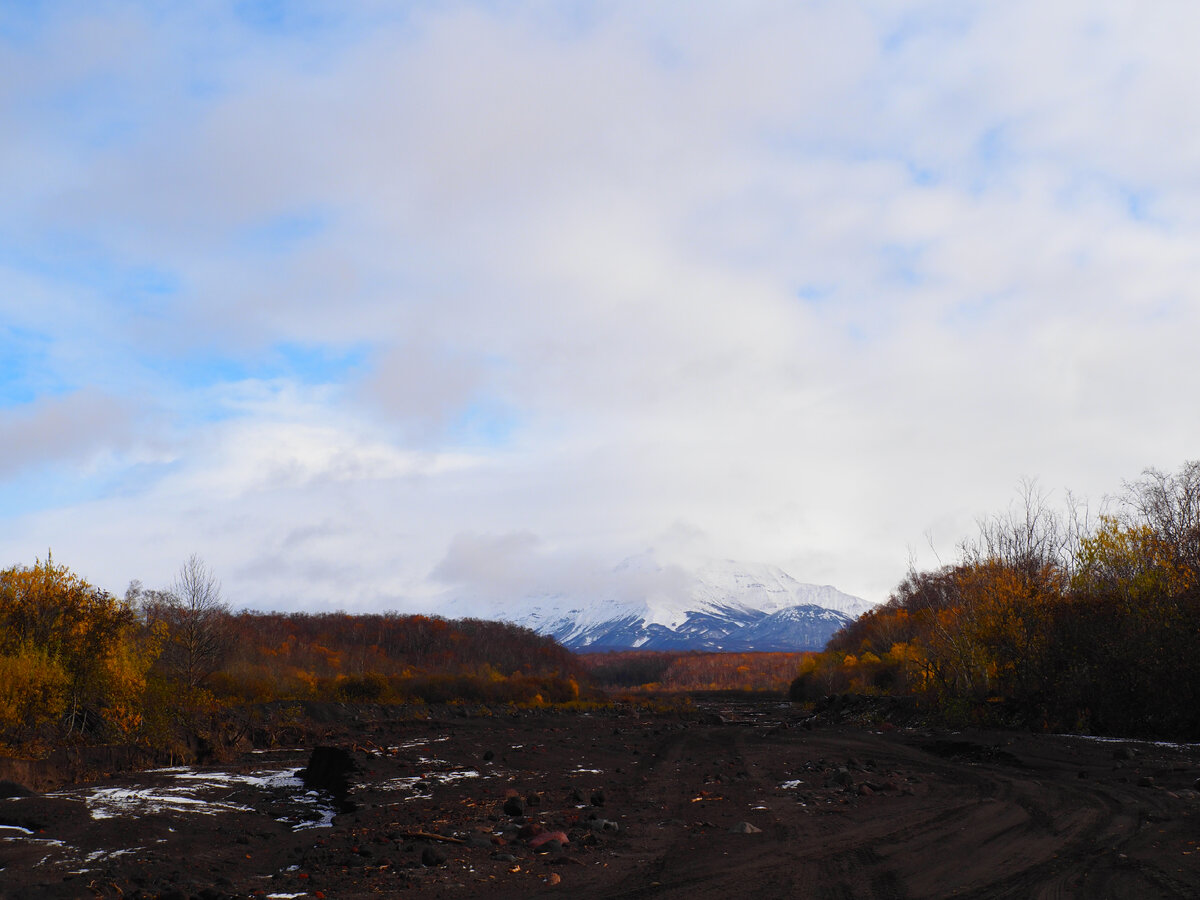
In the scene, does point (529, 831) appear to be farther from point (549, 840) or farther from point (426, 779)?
point (426, 779)

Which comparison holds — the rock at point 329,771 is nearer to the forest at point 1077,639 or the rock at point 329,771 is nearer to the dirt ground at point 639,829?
the dirt ground at point 639,829

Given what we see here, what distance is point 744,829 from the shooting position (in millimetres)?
10742

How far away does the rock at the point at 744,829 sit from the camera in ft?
35.0

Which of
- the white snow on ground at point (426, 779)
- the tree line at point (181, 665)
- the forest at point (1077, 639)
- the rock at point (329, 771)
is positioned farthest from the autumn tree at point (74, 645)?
the forest at point (1077, 639)

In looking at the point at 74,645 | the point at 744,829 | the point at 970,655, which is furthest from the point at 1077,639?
the point at 74,645

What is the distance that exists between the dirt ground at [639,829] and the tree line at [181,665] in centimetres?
277

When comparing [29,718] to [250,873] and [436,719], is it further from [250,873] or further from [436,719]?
[436,719]

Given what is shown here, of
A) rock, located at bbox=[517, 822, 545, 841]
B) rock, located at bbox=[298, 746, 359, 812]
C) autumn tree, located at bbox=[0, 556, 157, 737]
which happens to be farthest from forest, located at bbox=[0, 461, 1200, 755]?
rock, located at bbox=[517, 822, 545, 841]

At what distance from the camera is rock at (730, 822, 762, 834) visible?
420 inches

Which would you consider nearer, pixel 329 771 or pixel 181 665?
pixel 329 771

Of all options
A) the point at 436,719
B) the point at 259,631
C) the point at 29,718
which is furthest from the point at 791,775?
the point at 259,631

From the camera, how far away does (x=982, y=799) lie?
41.4 ft

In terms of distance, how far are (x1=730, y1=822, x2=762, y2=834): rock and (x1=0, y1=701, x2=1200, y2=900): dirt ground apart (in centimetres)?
4

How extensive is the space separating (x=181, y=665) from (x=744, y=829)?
2951cm
